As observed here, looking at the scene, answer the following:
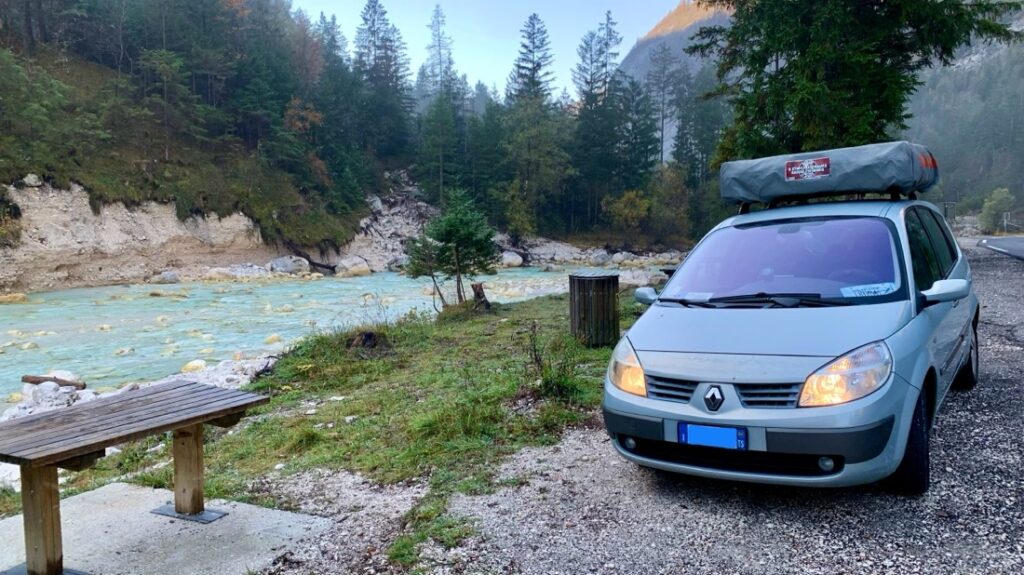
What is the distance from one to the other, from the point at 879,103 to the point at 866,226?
15.7 metres

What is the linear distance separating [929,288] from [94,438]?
4.80m

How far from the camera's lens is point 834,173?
5.16 metres

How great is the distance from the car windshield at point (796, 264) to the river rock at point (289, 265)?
35595 millimetres

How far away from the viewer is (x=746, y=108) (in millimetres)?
18016

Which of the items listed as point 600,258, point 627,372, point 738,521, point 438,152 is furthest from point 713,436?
point 438,152

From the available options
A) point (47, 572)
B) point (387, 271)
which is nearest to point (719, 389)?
point (47, 572)

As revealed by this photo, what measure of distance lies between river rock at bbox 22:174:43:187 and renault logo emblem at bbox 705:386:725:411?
3546cm

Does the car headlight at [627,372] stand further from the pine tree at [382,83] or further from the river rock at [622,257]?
the pine tree at [382,83]

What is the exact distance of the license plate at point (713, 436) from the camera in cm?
306

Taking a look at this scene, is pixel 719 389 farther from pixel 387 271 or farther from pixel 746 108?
pixel 387 271

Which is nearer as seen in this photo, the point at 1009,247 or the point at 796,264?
the point at 796,264

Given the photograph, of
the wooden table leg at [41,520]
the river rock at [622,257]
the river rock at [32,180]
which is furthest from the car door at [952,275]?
the river rock at [622,257]

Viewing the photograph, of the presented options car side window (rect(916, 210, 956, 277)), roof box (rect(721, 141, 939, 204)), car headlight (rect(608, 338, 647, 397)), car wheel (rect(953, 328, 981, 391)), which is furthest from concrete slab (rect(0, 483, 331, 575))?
car wheel (rect(953, 328, 981, 391))

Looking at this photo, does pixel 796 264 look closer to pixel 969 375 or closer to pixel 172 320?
pixel 969 375
